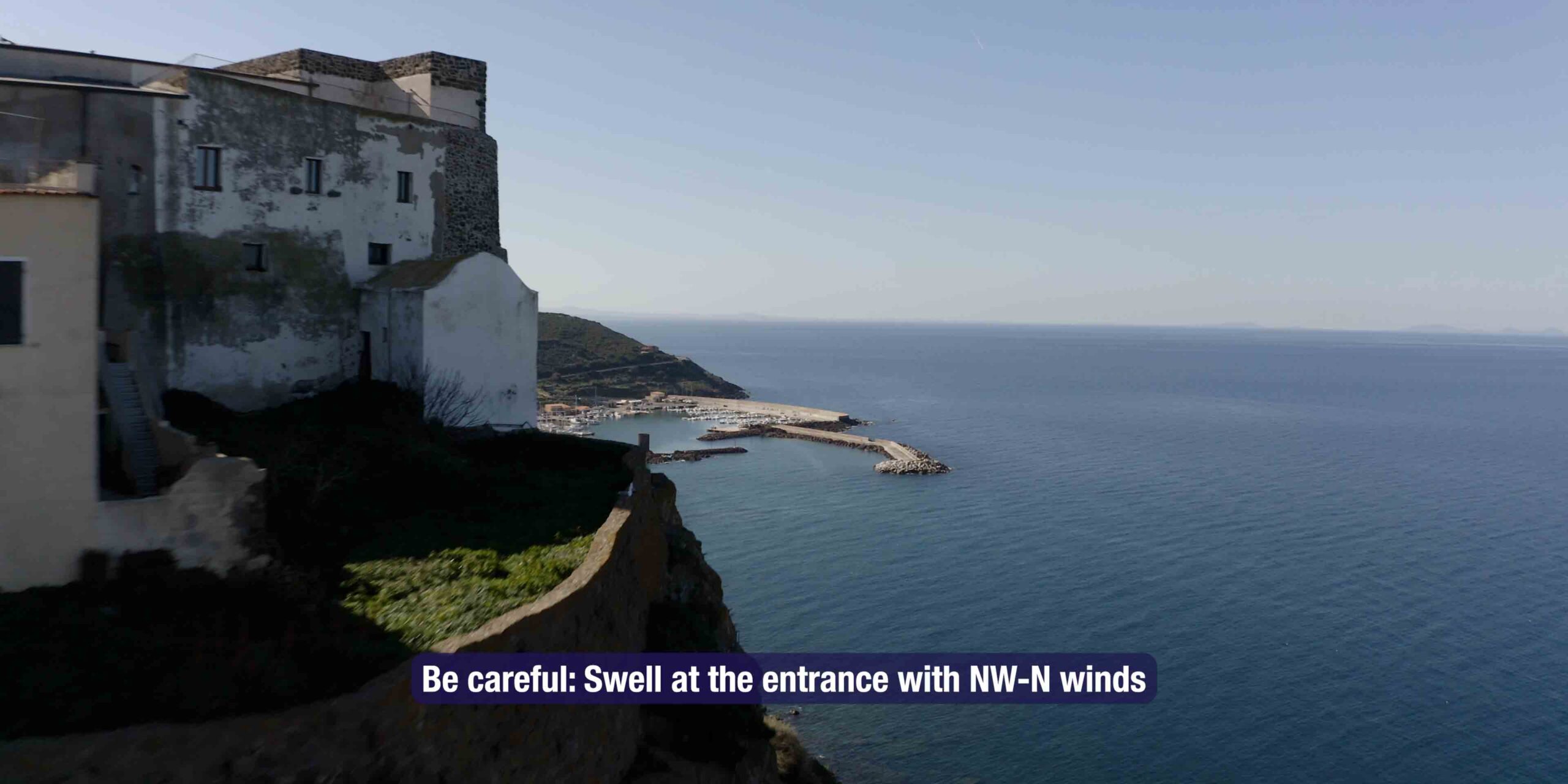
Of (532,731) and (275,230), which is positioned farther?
(275,230)

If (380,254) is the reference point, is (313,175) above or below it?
above

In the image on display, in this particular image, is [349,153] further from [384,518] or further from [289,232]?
[384,518]

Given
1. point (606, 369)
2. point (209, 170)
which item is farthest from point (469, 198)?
point (606, 369)

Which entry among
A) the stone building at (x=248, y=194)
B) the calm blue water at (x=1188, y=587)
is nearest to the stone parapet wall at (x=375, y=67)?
the stone building at (x=248, y=194)

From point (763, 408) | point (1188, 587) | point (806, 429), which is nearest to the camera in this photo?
point (1188, 587)

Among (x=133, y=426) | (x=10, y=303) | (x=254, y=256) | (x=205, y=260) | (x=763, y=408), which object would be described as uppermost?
(x=254, y=256)

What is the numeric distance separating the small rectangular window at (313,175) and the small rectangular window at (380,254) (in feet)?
5.29

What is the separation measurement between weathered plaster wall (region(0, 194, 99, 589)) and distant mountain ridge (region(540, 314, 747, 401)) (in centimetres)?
8387

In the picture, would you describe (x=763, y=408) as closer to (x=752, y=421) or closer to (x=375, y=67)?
(x=752, y=421)

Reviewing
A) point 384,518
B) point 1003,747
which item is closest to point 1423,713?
point 1003,747

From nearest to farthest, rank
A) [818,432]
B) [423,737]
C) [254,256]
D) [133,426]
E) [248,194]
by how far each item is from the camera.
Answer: [423,737] → [133,426] → [248,194] → [254,256] → [818,432]

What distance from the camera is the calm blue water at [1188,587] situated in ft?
89.5

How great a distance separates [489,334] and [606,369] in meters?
87.6

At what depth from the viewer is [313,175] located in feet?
67.9
